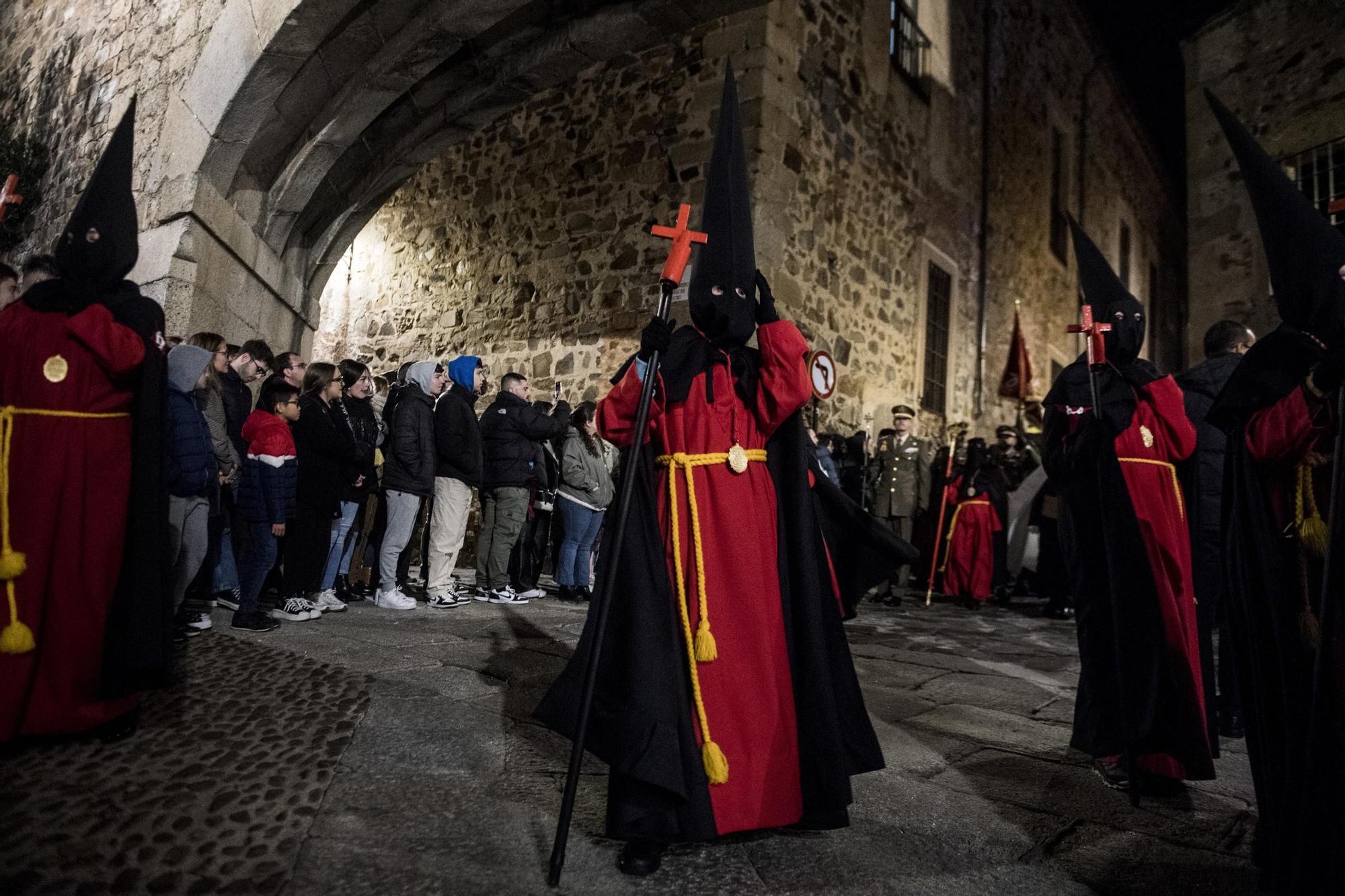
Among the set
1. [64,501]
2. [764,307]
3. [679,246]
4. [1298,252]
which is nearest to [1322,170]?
[1298,252]

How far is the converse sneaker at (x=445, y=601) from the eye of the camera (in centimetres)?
547

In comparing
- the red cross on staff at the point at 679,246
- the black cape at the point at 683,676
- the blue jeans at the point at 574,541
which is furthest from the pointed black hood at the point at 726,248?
the blue jeans at the point at 574,541

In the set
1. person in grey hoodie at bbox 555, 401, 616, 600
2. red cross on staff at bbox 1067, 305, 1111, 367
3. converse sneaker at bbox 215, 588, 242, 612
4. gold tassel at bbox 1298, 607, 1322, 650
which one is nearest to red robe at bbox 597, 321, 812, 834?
gold tassel at bbox 1298, 607, 1322, 650

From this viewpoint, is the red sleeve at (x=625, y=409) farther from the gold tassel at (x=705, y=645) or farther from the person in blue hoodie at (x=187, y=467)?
the person in blue hoodie at (x=187, y=467)

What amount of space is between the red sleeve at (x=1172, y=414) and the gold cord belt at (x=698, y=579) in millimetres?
1829

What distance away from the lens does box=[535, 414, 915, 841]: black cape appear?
1.91 meters

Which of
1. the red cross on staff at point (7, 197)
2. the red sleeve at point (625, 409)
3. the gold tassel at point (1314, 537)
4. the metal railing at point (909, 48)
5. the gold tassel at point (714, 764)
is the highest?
the metal railing at point (909, 48)

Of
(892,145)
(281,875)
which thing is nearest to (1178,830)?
(281,875)

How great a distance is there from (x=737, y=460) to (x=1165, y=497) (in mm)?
1941

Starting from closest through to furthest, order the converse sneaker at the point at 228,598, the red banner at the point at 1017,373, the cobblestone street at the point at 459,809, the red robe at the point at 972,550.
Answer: the cobblestone street at the point at 459,809
the converse sneaker at the point at 228,598
the red robe at the point at 972,550
the red banner at the point at 1017,373

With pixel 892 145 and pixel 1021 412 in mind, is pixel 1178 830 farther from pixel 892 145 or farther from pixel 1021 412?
pixel 1021 412

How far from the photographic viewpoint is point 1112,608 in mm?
2818

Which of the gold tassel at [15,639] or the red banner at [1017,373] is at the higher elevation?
the red banner at [1017,373]

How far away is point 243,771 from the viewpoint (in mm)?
2256
